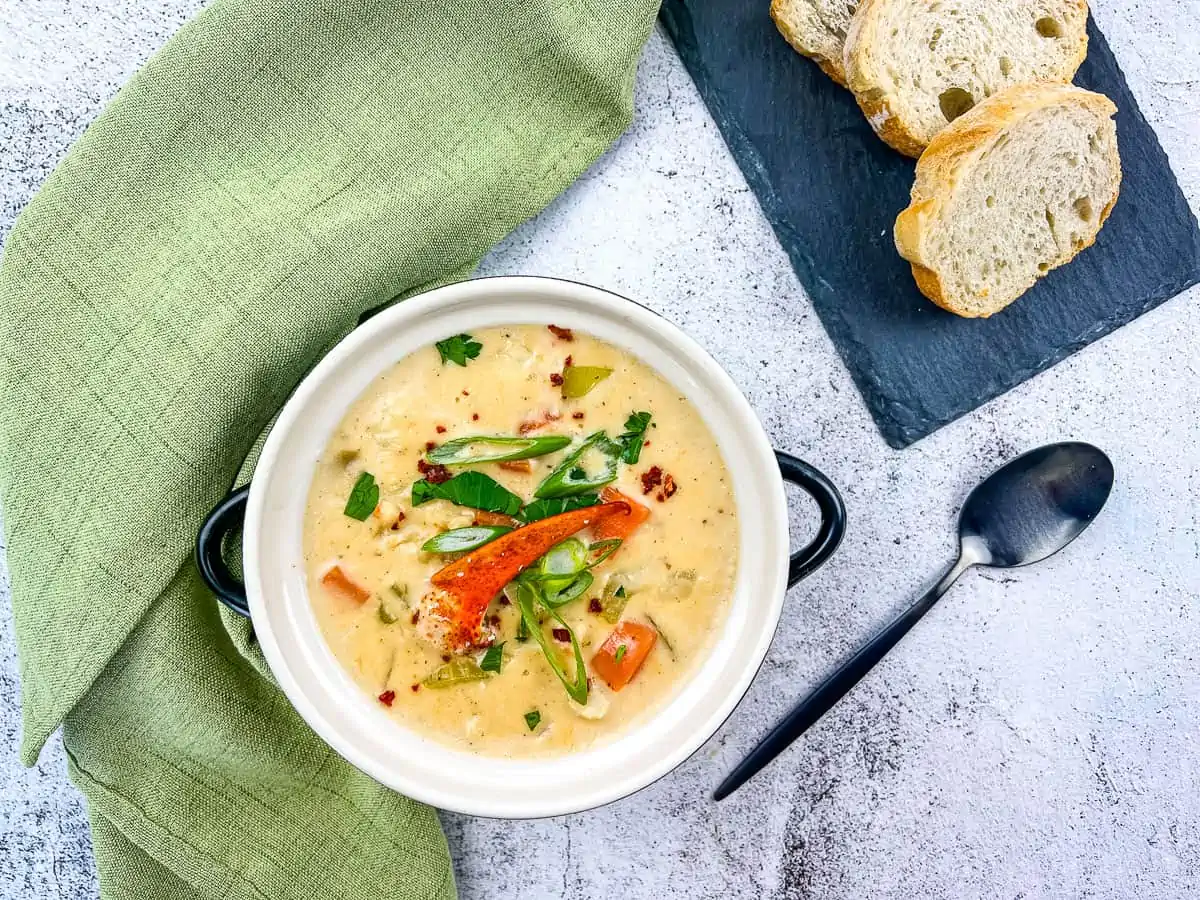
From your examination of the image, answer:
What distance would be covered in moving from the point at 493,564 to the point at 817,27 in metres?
1.25

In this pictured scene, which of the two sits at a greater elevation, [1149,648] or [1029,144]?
[1029,144]

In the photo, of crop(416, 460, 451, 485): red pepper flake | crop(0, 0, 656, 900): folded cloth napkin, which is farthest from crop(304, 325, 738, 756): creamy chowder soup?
crop(0, 0, 656, 900): folded cloth napkin

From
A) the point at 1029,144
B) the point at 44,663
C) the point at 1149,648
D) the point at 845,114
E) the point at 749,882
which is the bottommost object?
the point at 1149,648

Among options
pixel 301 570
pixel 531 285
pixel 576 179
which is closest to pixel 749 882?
pixel 301 570

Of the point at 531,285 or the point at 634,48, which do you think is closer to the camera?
the point at 531,285

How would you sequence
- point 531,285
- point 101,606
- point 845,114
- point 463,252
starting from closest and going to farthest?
point 531,285 < point 101,606 < point 463,252 < point 845,114

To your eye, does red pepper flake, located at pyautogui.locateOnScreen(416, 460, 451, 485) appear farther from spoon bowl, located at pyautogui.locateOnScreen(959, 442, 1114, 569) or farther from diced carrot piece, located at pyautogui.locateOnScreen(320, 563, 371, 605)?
spoon bowl, located at pyautogui.locateOnScreen(959, 442, 1114, 569)

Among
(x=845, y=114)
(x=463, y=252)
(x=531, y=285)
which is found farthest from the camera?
(x=845, y=114)

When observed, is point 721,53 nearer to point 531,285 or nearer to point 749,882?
point 531,285

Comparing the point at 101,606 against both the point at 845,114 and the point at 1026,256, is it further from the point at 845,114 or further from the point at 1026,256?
the point at 1026,256

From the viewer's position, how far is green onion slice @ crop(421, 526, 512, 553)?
1.58 meters

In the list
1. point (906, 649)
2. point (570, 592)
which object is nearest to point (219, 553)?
point (570, 592)

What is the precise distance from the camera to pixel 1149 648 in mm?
2104

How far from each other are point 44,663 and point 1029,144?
2111mm
